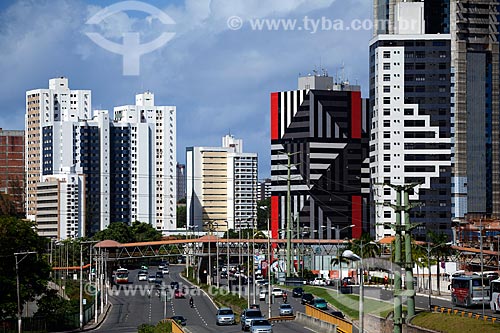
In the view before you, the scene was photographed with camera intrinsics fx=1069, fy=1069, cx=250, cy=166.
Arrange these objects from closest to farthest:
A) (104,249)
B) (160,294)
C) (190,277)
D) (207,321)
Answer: (207,321)
(160,294)
(104,249)
(190,277)

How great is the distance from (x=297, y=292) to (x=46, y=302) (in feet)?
99.9

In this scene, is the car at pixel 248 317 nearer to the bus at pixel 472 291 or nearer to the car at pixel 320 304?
the bus at pixel 472 291

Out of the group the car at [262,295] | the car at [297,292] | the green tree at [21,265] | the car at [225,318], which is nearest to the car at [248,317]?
the car at [225,318]

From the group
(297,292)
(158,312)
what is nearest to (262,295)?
(297,292)

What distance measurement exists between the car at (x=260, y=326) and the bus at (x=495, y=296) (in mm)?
15897

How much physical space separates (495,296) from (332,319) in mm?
11798

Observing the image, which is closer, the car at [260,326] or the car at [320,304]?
the car at [260,326]

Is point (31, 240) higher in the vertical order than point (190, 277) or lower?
higher

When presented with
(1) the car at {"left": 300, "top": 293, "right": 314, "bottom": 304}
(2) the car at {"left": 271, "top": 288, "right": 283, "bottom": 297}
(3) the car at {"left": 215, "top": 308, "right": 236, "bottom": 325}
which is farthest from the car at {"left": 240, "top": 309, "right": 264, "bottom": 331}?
(2) the car at {"left": 271, "top": 288, "right": 283, "bottom": 297}

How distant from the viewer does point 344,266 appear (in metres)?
187

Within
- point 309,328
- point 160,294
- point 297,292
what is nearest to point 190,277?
point 160,294

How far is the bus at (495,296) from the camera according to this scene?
74.1 meters

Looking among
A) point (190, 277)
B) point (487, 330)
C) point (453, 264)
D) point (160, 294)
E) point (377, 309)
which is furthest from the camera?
point (190, 277)

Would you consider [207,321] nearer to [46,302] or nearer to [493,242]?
[46,302]
